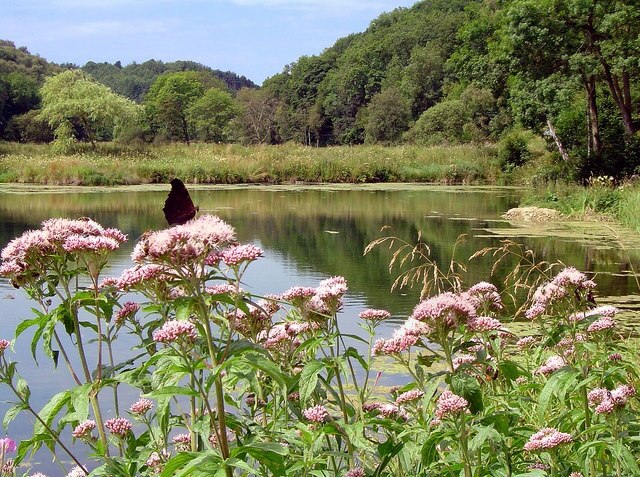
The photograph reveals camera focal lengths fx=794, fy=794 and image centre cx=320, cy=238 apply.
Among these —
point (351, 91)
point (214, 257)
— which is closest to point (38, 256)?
point (214, 257)

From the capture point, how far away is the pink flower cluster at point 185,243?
5.08 ft

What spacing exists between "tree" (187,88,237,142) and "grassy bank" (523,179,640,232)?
5353 centimetres

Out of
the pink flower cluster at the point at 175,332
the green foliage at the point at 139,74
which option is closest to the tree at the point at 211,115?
the green foliage at the point at 139,74

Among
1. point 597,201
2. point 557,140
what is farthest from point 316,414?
point 557,140

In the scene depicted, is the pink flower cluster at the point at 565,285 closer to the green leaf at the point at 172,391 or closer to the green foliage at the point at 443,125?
the green leaf at the point at 172,391

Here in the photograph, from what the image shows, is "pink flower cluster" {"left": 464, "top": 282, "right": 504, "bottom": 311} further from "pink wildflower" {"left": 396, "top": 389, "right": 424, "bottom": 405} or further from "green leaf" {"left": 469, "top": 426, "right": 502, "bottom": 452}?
"green leaf" {"left": 469, "top": 426, "right": 502, "bottom": 452}

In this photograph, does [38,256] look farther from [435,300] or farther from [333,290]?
[435,300]

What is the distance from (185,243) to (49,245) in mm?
554

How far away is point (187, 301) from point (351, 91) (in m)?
78.3

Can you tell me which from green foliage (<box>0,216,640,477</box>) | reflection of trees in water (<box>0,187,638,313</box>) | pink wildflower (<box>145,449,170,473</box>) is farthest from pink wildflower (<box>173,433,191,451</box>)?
reflection of trees in water (<box>0,187,638,313</box>)

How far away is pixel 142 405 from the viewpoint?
2.24 meters

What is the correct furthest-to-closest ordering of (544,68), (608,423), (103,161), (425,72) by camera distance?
1. (425,72)
2. (103,161)
3. (544,68)
4. (608,423)

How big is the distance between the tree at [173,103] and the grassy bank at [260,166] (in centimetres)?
2930

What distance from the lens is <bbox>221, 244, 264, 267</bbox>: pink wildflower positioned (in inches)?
70.2
